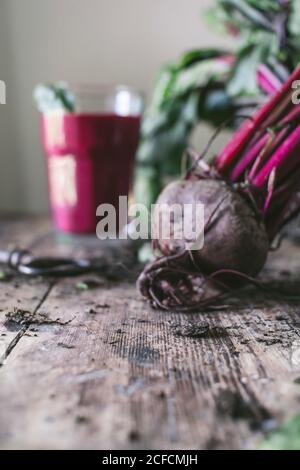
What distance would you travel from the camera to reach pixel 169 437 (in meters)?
0.42

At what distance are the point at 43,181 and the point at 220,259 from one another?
116cm

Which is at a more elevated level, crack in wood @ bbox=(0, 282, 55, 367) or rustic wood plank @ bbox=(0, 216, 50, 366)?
crack in wood @ bbox=(0, 282, 55, 367)

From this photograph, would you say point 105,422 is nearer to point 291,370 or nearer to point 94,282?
point 291,370

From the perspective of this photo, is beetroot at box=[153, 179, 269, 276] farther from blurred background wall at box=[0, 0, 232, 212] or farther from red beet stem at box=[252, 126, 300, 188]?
blurred background wall at box=[0, 0, 232, 212]

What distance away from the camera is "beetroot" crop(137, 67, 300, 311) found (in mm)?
771

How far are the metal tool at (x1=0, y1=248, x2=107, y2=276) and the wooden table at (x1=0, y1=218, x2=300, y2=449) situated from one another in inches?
2.9

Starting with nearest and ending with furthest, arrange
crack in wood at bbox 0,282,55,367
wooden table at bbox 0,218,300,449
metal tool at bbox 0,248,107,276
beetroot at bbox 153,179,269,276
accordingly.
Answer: wooden table at bbox 0,218,300,449 → crack in wood at bbox 0,282,55,367 → beetroot at bbox 153,179,269,276 → metal tool at bbox 0,248,107,276

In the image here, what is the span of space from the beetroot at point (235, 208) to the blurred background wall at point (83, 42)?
0.94m

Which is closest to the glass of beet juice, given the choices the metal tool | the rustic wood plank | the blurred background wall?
the rustic wood plank

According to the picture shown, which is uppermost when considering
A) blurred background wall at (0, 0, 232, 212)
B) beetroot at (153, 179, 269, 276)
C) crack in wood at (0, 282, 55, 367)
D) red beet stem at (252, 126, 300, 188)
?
blurred background wall at (0, 0, 232, 212)

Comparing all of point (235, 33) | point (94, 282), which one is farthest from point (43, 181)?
point (94, 282)

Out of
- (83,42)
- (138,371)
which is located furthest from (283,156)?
(83,42)

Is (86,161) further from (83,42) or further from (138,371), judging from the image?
(138,371)

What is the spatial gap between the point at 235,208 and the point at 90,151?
56 cm
